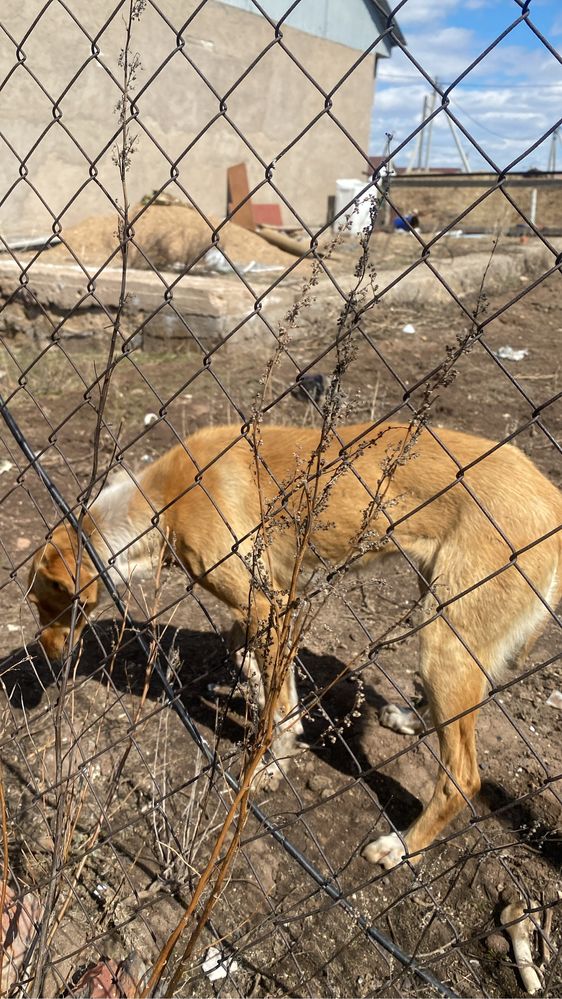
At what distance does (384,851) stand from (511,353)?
563 centimetres

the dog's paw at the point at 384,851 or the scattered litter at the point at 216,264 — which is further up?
the scattered litter at the point at 216,264

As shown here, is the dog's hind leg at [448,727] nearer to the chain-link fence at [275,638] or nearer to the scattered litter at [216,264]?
the chain-link fence at [275,638]

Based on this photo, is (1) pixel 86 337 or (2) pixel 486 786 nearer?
(2) pixel 486 786

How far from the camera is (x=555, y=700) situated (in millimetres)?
3492

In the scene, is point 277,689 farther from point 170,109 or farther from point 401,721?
point 170,109

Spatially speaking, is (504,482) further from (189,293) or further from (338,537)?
(189,293)

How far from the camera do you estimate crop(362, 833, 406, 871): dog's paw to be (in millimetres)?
2852

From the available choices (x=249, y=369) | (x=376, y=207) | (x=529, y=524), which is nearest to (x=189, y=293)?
(x=249, y=369)

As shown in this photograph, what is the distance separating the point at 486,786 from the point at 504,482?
1.13 metres

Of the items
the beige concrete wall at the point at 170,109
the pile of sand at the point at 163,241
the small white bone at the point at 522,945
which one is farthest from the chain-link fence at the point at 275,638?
the beige concrete wall at the point at 170,109

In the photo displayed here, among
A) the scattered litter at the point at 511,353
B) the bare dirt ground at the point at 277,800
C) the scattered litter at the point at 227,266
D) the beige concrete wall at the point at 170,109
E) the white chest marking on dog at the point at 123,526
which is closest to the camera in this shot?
the bare dirt ground at the point at 277,800

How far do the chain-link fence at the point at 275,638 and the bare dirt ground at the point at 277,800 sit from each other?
0.01 meters

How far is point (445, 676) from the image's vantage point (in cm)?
280

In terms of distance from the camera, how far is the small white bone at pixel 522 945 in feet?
7.45
